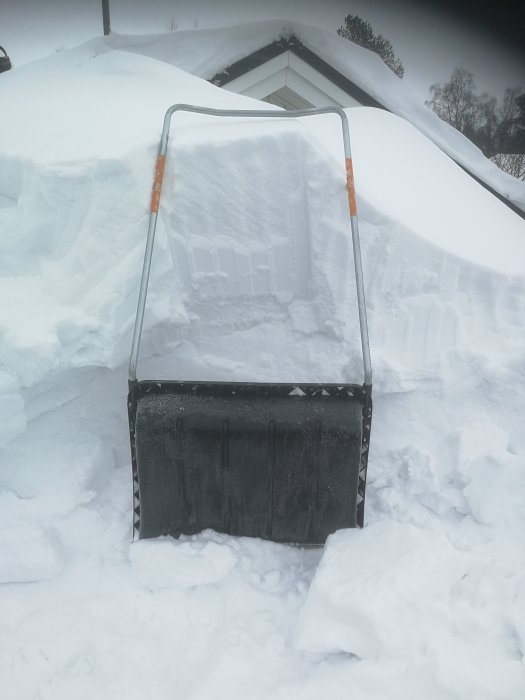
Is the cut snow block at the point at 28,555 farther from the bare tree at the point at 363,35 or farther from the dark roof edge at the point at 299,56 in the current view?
the bare tree at the point at 363,35

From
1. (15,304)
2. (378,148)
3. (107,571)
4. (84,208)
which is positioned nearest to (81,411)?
(15,304)

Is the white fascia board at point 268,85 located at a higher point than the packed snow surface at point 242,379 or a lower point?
higher

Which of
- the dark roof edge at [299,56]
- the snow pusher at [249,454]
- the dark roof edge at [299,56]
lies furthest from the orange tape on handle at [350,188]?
the dark roof edge at [299,56]

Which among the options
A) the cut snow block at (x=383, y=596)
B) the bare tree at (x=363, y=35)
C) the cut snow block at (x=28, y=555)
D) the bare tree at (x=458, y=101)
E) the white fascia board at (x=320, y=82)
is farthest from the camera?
the bare tree at (x=363, y=35)

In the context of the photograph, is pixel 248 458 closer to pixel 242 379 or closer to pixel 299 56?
pixel 242 379

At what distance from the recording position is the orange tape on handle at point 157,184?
193 centimetres

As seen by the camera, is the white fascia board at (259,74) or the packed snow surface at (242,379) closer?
the packed snow surface at (242,379)

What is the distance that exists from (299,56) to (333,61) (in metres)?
0.33

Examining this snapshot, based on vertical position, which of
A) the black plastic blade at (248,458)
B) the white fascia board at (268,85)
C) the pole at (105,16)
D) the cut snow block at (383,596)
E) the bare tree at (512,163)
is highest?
the bare tree at (512,163)

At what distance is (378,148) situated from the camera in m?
3.00

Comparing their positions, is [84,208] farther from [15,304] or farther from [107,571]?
[107,571]

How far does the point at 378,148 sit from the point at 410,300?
4.52ft

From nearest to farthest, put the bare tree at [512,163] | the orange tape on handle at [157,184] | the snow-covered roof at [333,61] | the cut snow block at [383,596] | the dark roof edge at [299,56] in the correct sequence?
the cut snow block at [383,596], the orange tape on handle at [157,184], the snow-covered roof at [333,61], the dark roof edge at [299,56], the bare tree at [512,163]

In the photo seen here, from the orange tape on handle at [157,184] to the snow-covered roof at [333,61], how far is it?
9.69 ft
